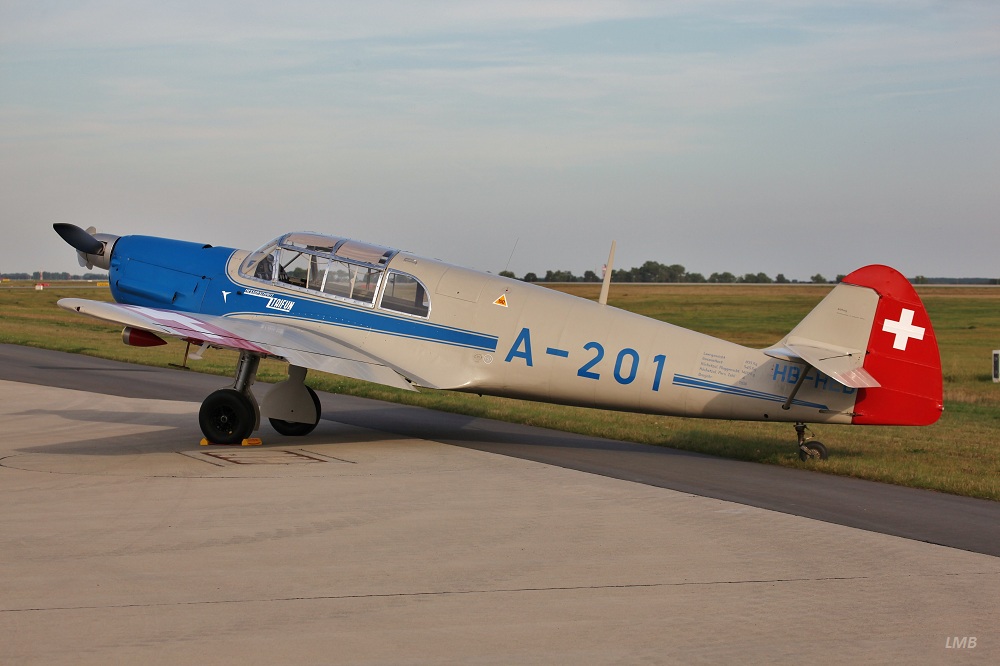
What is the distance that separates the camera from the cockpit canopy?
13.1 meters

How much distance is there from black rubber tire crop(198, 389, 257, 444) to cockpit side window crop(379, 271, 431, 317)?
7.37ft

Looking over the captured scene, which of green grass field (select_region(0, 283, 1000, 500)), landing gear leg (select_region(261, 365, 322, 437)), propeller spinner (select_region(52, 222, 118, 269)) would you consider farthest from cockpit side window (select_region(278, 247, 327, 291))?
green grass field (select_region(0, 283, 1000, 500))

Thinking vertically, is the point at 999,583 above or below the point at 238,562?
above

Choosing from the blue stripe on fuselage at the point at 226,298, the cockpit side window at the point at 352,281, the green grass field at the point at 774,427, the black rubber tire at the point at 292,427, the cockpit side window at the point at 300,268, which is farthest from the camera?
the black rubber tire at the point at 292,427

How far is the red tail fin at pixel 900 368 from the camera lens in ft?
37.2

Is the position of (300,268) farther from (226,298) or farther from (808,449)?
(808,449)

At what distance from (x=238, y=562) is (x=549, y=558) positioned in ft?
7.52

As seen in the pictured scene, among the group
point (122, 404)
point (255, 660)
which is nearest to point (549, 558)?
point (255, 660)

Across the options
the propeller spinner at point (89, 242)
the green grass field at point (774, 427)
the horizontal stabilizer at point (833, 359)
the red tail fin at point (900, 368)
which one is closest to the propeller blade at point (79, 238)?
the propeller spinner at point (89, 242)

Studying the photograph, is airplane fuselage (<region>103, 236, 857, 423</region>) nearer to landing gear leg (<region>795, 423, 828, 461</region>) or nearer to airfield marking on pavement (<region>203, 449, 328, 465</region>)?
landing gear leg (<region>795, 423, 828, 461</region>)

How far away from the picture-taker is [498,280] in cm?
1313

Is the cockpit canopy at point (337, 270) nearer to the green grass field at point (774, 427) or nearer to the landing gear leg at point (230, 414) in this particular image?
the landing gear leg at point (230, 414)

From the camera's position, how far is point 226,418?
1258cm

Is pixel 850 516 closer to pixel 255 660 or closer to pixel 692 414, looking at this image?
pixel 692 414
